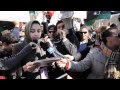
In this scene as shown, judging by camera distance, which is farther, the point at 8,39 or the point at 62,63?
the point at 8,39

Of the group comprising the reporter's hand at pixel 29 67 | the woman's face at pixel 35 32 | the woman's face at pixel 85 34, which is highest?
the woman's face at pixel 35 32

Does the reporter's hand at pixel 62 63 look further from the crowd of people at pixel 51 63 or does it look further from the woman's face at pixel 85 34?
the woman's face at pixel 85 34

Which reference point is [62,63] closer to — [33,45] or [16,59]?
[33,45]

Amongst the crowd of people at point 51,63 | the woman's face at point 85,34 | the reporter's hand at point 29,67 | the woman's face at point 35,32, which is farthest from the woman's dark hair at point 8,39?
the woman's face at point 85,34

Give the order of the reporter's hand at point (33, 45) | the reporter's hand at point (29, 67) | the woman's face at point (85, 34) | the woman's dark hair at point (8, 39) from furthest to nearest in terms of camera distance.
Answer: the woman's face at point (85, 34) → the woman's dark hair at point (8, 39) → the reporter's hand at point (33, 45) → the reporter's hand at point (29, 67)

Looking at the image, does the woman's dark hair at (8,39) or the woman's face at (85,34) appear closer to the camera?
the woman's dark hair at (8,39)

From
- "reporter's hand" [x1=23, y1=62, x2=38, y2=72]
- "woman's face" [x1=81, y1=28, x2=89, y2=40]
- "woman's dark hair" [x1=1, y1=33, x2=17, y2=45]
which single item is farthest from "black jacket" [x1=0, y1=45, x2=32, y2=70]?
"woman's face" [x1=81, y1=28, x2=89, y2=40]

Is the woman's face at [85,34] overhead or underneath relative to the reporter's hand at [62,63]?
overhead

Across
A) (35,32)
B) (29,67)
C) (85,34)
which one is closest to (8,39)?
(35,32)

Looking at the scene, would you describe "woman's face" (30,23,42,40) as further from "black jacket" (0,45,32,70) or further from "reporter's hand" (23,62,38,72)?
"reporter's hand" (23,62,38,72)

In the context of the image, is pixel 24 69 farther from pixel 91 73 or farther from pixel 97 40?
pixel 97 40

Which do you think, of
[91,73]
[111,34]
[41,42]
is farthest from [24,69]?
[111,34]
